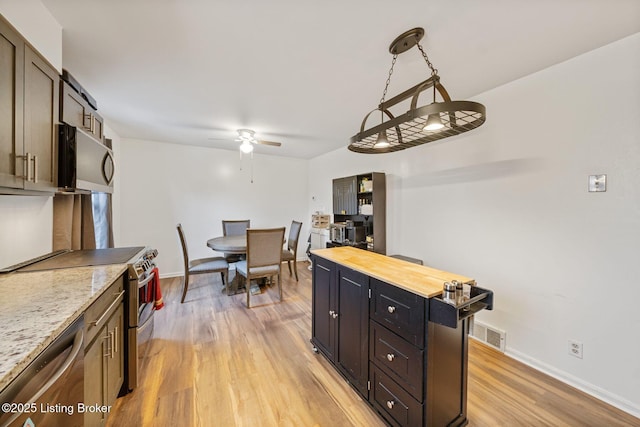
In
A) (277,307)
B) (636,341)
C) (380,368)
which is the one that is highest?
(636,341)

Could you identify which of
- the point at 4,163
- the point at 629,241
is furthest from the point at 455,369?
the point at 4,163

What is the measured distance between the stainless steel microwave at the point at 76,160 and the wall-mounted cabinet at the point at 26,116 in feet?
0.13

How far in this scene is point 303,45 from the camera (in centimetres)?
169

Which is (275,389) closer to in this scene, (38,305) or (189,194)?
(38,305)

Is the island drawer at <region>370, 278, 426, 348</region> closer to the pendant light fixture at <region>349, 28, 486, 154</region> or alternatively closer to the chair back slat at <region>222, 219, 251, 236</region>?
the pendant light fixture at <region>349, 28, 486, 154</region>

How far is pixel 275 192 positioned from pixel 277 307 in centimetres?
295

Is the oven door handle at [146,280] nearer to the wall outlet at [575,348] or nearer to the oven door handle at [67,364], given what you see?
the oven door handle at [67,364]

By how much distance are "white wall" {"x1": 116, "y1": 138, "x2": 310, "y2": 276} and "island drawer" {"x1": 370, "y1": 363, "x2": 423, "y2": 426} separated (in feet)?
13.7

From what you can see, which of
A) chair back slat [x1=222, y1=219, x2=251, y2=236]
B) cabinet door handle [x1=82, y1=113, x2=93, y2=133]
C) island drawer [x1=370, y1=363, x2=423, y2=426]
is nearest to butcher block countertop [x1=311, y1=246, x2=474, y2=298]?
island drawer [x1=370, y1=363, x2=423, y2=426]

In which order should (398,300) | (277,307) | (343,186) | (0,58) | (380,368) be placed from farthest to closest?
(343,186), (277,307), (380,368), (398,300), (0,58)

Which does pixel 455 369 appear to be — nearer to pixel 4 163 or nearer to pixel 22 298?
pixel 22 298

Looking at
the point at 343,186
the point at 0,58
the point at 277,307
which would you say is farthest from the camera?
the point at 343,186

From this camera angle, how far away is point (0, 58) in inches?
41.0

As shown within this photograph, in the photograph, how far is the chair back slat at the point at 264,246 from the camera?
3.13m
